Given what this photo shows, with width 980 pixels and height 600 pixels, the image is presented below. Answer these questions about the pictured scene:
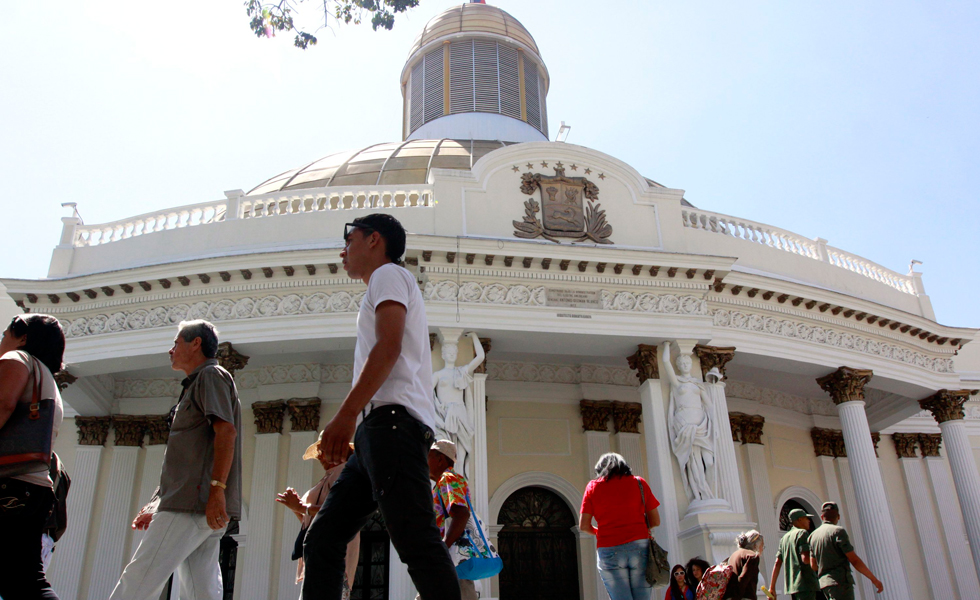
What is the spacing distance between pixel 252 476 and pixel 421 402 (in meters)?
11.5

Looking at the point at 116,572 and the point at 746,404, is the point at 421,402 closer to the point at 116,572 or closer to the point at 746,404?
the point at 116,572

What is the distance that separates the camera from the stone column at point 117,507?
42.0 feet

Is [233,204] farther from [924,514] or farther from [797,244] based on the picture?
[924,514]

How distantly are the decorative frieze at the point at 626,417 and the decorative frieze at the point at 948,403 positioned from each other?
6.28 metres

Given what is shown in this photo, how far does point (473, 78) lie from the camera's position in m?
22.9

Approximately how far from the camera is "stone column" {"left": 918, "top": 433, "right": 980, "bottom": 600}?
16344 mm

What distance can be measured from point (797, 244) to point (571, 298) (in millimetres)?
5782

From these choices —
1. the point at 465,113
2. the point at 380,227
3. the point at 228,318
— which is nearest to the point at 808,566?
the point at 380,227

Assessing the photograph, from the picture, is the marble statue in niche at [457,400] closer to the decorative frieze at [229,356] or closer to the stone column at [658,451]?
the stone column at [658,451]

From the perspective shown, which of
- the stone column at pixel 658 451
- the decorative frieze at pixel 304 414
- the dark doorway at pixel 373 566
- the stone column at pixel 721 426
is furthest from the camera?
the decorative frieze at pixel 304 414

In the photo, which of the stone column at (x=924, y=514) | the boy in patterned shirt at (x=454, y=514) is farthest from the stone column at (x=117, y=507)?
the stone column at (x=924, y=514)

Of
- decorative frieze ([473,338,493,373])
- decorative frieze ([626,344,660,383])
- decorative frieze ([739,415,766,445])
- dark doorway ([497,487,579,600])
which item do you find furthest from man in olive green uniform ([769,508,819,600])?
Answer: decorative frieze ([739,415,766,445])

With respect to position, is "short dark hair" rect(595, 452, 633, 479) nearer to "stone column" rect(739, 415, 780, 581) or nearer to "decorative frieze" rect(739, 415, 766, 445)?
"stone column" rect(739, 415, 780, 581)

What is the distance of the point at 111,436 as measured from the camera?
14.1m
